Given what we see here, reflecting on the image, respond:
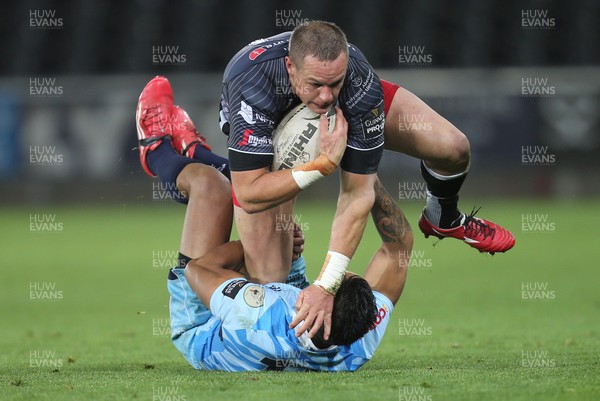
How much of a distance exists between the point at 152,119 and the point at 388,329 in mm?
2430

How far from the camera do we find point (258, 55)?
219 inches

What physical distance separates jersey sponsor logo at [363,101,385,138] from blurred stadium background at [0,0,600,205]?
11843mm

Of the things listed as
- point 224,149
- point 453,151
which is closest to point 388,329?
point 453,151

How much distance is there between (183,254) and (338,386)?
1604mm

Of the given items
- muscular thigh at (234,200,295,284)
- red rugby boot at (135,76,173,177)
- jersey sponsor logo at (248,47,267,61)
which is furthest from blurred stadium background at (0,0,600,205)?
jersey sponsor logo at (248,47,267,61)

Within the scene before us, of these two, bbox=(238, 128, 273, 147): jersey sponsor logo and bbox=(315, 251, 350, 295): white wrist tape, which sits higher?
bbox=(238, 128, 273, 147): jersey sponsor logo

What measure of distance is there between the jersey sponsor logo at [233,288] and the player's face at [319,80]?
101 cm

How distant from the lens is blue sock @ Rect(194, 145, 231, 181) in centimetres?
656

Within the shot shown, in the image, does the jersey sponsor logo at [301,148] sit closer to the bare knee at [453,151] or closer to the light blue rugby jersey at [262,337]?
the light blue rugby jersey at [262,337]

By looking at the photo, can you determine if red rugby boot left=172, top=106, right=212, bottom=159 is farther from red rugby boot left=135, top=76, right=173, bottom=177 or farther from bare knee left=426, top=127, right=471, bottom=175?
bare knee left=426, top=127, right=471, bottom=175

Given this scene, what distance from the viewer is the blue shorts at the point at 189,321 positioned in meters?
5.26

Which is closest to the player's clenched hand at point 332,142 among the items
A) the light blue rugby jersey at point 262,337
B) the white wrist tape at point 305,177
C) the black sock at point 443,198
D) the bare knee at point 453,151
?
the white wrist tape at point 305,177

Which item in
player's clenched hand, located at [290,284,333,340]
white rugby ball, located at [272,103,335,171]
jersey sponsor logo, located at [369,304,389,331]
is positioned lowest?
jersey sponsor logo, located at [369,304,389,331]

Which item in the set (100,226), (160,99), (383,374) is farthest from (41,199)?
(383,374)
